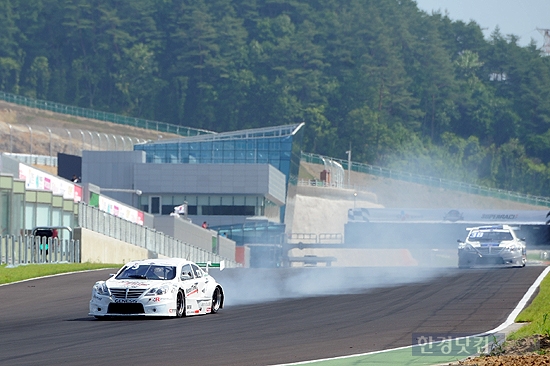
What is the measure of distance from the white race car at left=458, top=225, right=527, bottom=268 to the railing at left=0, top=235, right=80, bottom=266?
1683 cm

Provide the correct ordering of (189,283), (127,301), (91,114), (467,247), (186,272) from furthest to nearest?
1. (91,114)
2. (467,247)
3. (186,272)
4. (189,283)
5. (127,301)

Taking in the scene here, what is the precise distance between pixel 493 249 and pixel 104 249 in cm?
2314

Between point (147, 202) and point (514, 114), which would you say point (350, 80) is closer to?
point (514, 114)

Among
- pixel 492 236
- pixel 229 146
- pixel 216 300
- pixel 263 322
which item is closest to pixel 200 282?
pixel 216 300

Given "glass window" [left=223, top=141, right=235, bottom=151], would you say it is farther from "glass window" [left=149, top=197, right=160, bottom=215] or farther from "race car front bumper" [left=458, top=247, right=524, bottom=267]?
"race car front bumper" [left=458, top=247, right=524, bottom=267]

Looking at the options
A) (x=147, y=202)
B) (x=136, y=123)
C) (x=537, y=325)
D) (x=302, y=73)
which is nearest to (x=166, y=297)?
(x=537, y=325)

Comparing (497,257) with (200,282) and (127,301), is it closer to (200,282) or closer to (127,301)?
(200,282)

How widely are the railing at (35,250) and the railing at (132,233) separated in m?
7.23

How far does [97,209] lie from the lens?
2392 inches

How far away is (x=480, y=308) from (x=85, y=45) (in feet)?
558

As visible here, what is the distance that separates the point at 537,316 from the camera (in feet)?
69.3

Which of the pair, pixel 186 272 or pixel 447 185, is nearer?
pixel 186 272

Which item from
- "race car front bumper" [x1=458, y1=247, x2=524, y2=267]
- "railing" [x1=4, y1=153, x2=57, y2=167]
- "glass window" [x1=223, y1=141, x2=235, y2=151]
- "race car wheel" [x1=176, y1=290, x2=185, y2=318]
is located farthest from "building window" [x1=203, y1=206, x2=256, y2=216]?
"race car wheel" [x1=176, y1=290, x2=185, y2=318]

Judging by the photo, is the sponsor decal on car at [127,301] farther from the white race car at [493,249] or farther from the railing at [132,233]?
the railing at [132,233]
